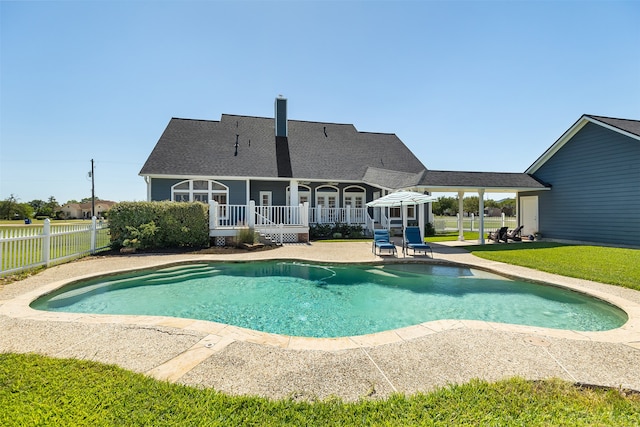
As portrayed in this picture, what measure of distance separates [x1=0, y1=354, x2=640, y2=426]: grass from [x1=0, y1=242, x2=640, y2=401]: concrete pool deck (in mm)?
181

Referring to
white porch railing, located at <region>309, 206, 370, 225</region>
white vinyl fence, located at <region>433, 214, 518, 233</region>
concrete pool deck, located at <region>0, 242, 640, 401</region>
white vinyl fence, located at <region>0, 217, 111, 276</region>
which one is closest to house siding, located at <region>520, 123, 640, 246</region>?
white vinyl fence, located at <region>433, 214, 518, 233</region>

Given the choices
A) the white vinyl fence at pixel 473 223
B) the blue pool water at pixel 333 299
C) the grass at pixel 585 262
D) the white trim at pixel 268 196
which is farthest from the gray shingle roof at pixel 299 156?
the blue pool water at pixel 333 299

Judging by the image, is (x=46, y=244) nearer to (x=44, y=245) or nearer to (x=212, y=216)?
(x=44, y=245)

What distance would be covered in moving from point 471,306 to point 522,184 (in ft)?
41.2

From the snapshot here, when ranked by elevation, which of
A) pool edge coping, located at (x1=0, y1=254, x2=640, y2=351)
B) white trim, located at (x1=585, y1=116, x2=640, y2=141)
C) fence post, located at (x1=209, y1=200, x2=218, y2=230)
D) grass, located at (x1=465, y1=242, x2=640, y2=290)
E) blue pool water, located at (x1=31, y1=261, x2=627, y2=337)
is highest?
white trim, located at (x1=585, y1=116, x2=640, y2=141)

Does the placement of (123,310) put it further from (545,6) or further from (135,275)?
(545,6)

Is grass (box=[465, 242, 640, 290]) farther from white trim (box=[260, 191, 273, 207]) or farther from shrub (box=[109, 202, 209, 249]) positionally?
white trim (box=[260, 191, 273, 207])

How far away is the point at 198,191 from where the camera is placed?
16.8m

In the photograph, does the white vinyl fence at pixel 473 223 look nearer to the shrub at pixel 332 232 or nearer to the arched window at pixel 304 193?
the shrub at pixel 332 232

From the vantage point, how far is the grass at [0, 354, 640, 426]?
221 centimetres

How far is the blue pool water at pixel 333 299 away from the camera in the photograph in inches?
Result: 211

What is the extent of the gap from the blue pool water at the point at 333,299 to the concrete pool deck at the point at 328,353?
1.05m

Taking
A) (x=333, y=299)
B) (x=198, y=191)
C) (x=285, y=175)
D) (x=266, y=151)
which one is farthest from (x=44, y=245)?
(x=266, y=151)

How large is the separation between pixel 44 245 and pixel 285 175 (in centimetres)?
1144
